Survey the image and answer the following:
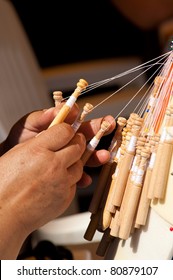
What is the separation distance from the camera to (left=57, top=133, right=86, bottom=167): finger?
877 mm

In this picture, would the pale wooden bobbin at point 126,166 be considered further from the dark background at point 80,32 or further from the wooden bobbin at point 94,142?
the dark background at point 80,32

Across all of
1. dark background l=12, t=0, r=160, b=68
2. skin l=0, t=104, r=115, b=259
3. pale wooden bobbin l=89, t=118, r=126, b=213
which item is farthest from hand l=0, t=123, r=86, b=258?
dark background l=12, t=0, r=160, b=68

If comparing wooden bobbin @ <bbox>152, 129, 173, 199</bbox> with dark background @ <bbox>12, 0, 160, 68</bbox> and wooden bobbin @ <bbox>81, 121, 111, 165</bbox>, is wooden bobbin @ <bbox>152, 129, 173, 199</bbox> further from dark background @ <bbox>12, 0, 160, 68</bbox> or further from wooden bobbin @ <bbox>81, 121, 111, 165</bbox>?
dark background @ <bbox>12, 0, 160, 68</bbox>

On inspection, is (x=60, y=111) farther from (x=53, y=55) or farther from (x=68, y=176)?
(x=53, y=55)

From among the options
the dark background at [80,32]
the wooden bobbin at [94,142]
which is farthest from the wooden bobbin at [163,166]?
the dark background at [80,32]

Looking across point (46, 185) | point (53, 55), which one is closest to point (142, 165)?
point (46, 185)

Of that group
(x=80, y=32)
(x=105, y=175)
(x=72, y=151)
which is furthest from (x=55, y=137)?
Result: (x=80, y=32)

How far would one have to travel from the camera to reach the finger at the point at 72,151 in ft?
2.88

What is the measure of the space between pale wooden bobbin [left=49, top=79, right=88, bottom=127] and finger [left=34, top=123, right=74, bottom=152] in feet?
0.08

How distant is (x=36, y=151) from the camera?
865mm

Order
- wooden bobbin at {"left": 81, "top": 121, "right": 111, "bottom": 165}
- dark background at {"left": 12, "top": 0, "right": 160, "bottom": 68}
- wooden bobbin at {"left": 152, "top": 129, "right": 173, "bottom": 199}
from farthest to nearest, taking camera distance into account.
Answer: dark background at {"left": 12, "top": 0, "right": 160, "bottom": 68}
wooden bobbin at {"left": 81, "top": 121, "right": 111, "bottom": 165}
wooden bobbin at {"left": 152, "top": 129, "right": 173, "bottom": 199}

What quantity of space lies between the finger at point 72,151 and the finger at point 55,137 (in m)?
0.01
